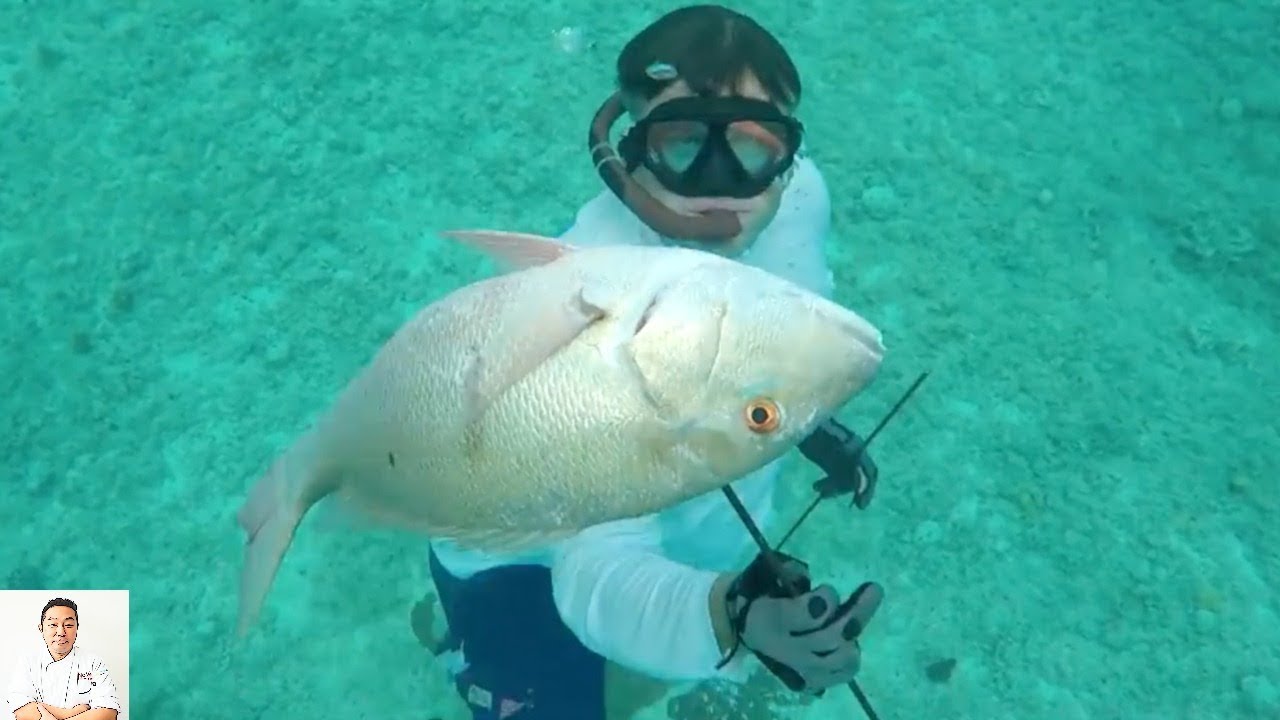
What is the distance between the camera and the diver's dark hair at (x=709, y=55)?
1915 millimetres

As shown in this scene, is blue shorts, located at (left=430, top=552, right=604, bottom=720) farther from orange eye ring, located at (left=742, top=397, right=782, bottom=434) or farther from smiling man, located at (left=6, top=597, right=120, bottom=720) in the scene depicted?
orange eye ring, located at (left=742, top=397, right=782, bottom=434)

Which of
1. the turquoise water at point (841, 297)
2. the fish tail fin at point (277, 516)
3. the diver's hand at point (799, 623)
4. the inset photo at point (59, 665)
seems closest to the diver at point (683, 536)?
the diver's hand at point (799, 623)

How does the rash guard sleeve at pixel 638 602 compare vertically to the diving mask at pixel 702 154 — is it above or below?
below

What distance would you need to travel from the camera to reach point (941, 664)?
10.2 feet

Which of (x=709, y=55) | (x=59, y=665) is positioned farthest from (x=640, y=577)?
(x=59, y=665)

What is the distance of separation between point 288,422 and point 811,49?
8.30 ft

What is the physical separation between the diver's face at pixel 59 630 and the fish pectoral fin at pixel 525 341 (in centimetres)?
168

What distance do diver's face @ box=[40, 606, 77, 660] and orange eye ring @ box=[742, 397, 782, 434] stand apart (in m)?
1.93

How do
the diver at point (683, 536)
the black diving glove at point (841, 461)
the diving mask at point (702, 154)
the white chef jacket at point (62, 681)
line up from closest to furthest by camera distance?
the diver at point (683, 536) < the diving mask at point (702, 154) < the white chef jacket at point (62, 681) < the black diving glove at point (841, 461)

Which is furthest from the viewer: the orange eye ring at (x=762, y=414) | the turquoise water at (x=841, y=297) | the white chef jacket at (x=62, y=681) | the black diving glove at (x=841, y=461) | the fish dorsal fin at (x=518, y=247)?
the turquoise water at (x=841, y=297)

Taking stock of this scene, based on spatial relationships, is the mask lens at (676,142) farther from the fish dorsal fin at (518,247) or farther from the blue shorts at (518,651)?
the blue shorts at (518,651)

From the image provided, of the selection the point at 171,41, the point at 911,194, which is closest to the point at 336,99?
the point at 171,41

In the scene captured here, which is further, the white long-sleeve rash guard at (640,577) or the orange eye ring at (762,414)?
the white long-sleeve rash guard at (640,577)

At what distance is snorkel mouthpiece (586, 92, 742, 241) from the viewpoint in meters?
1.90
